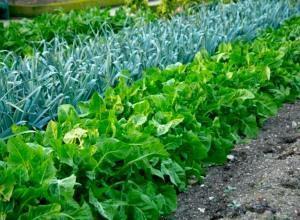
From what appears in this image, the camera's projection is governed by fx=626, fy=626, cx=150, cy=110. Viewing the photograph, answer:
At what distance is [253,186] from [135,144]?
1.01 meters

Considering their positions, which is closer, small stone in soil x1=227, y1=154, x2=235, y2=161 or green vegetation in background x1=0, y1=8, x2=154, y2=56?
small stone in soil x1=227, y1=154, x2=235, y2=161

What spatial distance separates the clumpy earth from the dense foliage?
1000mm

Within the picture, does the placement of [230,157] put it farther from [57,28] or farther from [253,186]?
[57,28]

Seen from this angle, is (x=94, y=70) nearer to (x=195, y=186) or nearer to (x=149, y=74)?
(x=149, y=74)

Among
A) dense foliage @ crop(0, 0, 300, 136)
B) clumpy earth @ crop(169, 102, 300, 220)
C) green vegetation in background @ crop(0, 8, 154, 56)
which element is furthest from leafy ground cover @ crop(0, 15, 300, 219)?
green vegetation in background @ crop(0, 8, 154, 56)

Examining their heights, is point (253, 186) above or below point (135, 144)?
below

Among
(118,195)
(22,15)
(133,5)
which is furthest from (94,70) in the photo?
(22,15)

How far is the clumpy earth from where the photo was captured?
11.0 feet

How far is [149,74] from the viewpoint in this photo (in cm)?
453

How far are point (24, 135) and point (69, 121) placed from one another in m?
0.24

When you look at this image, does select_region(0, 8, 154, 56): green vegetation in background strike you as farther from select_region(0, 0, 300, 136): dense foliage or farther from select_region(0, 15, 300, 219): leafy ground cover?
select_region(0, 15, 300, 219): leafy ground cover

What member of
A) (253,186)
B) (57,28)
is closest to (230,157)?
(253,186)

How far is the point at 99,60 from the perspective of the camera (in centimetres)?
468

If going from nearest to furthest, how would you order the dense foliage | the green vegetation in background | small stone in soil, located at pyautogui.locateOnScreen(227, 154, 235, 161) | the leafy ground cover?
the leafy ground cover, the dense foliage, small stone in soil, located at pyautogui.locateOnScreen(227, 154, 235, 161), the green vegetation in background
